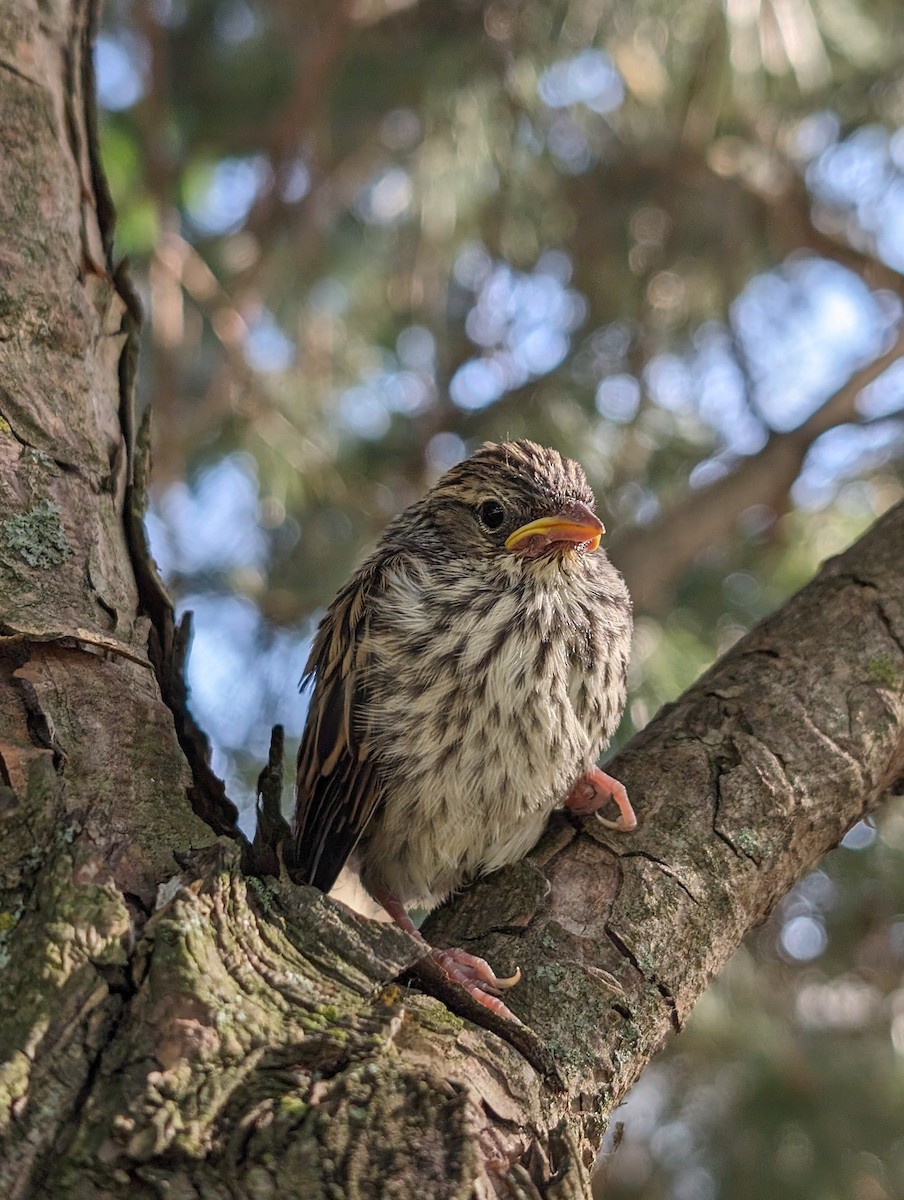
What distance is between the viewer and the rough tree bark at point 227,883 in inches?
47.1

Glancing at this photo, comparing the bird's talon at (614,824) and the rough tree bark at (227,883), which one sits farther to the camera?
the bird's talon at (614,824)

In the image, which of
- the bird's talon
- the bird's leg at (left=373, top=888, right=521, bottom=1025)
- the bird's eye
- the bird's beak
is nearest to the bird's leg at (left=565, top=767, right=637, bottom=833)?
the bird's talon

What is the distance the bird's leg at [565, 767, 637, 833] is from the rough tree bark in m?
0.03

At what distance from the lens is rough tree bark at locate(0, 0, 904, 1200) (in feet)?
3.93

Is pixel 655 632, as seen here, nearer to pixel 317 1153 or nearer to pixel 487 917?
pixel 487 917

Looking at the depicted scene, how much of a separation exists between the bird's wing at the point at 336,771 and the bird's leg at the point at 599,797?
0.38m

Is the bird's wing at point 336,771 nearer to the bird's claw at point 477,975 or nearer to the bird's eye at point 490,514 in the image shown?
the bird's eye at point 490,514

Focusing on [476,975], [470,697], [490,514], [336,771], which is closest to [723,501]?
[490,514]

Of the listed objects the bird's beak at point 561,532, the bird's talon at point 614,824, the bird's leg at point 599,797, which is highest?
the bird's beak at point 561,532

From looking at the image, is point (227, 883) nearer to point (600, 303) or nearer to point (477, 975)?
point (477, 975)

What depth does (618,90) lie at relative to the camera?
4406mm

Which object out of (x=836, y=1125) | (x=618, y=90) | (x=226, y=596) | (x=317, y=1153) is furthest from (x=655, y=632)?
(x=317, y=1153)

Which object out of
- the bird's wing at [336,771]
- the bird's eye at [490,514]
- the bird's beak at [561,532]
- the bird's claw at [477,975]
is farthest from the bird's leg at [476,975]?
the bird's eye at [490,514]

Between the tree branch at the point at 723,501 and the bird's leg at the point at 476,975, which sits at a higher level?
the tree branch at the point at 723,501
